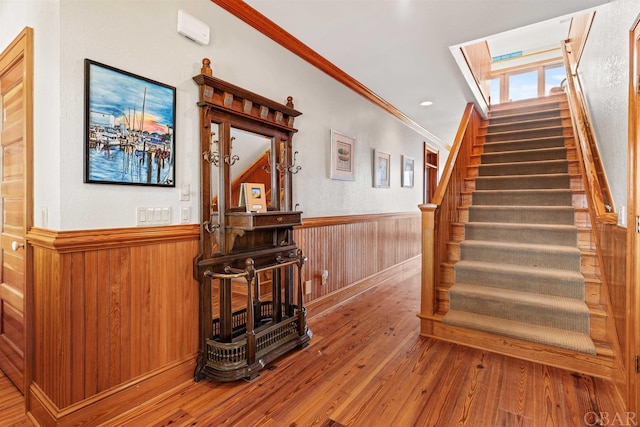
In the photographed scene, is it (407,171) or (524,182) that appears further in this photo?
(407,171)

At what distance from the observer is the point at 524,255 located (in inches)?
112

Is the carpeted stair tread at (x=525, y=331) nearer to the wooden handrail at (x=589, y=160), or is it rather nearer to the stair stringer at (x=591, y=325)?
the stair stringer at (x=591, y=325)

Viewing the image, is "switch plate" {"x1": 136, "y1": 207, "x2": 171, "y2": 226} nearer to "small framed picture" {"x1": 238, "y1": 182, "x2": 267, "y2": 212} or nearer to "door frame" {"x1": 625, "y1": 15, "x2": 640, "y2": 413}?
"small framed picture" {"x1": 238, "y1": 182, "x2": 267, "y2": 212}

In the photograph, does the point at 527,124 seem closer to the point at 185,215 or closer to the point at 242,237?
the point at 242,237

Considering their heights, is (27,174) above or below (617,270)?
above

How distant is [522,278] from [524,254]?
10.6 inches

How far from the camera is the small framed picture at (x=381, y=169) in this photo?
4270mm

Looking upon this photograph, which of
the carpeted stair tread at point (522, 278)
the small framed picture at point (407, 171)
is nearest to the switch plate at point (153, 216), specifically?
the carpeted stair tread at point (522, 278)

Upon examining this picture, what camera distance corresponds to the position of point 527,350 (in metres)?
2.29

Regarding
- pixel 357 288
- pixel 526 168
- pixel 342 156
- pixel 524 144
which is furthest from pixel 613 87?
pixel 357 288

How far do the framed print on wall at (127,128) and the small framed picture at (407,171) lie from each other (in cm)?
397

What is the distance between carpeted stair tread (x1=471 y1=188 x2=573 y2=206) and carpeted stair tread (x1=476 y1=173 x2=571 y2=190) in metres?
0.17

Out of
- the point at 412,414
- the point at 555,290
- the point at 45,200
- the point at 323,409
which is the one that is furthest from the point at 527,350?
the point at 45,200

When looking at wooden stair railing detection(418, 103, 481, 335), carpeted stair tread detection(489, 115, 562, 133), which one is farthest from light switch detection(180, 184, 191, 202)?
carpeted stair tread detection(489, 115, 562, 133)
